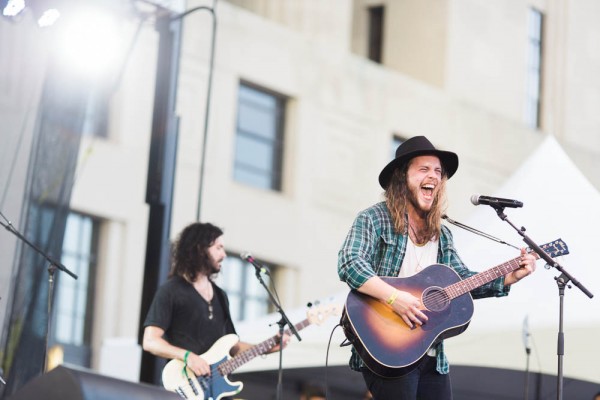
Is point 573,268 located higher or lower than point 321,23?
lower

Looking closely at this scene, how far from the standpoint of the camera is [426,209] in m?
5.85

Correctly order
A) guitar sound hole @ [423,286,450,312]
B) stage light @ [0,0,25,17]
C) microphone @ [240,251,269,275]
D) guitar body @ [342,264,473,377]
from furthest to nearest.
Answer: stage light @ [0,0,25,17] → microphone @ [240,251,269,275] → guitar sound hole @ [423,286,450,312] → guitar body @ [342,264,473,377]

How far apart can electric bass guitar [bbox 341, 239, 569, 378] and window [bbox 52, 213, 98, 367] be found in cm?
1451

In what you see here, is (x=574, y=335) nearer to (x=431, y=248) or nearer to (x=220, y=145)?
(x=431, y=248)

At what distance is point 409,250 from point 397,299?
0.31m

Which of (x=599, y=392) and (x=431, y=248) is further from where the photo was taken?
(x=599, y=392)

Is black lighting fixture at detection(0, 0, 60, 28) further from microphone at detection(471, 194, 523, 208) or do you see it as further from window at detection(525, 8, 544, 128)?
window at detection(525, 8, 544, 128)

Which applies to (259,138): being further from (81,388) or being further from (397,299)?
(81,388)

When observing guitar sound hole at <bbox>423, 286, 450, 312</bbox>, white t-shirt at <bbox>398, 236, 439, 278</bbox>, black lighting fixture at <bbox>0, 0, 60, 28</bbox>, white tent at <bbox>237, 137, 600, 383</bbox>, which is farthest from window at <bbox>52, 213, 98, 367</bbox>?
guitar sound hole at <bbox>423, 286, 450, 312</bbox>

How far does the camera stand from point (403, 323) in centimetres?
→ 573

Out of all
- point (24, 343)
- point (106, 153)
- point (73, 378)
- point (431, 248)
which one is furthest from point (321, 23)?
point (73, 378)

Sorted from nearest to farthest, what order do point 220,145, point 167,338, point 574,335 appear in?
point 167,338 → point 574,335 → point 220,145

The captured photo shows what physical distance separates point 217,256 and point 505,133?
20.1 m

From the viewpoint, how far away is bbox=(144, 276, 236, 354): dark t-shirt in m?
7.69
